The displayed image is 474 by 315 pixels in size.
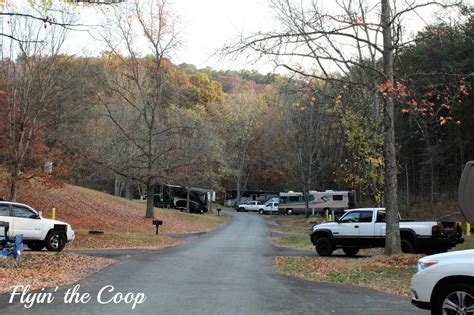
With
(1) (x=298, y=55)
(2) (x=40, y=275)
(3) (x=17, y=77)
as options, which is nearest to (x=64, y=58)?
(3) (x=17, y=77)

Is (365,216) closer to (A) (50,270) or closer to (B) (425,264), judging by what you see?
(A) (50,270)

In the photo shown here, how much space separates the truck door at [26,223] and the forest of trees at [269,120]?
5207 mm

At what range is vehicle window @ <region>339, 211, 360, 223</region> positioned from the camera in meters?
19.3

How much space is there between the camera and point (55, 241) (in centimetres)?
1873

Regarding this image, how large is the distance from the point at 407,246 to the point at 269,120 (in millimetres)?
48185

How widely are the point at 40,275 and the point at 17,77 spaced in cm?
1436

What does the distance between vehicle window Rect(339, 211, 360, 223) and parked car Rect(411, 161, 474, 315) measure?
11.6 meters

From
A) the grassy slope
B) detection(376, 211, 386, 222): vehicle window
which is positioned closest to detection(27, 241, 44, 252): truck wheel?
the grassy slope

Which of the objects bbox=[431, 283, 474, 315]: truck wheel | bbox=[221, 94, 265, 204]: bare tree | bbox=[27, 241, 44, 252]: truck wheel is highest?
bbox=[221, 94, 265, 204]: bare tree

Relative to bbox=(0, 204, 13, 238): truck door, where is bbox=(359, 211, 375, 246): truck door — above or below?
below

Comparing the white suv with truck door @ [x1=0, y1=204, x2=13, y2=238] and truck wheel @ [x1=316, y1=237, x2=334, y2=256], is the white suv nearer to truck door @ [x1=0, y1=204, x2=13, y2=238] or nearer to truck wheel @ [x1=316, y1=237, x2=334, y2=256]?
truck wheel @ [x1=316, y1=237, x2=334, y2=256]

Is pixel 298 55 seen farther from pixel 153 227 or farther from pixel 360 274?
pixel 153 227

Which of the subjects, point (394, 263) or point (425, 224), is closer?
point (394, 263)

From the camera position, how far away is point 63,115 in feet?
89.5
